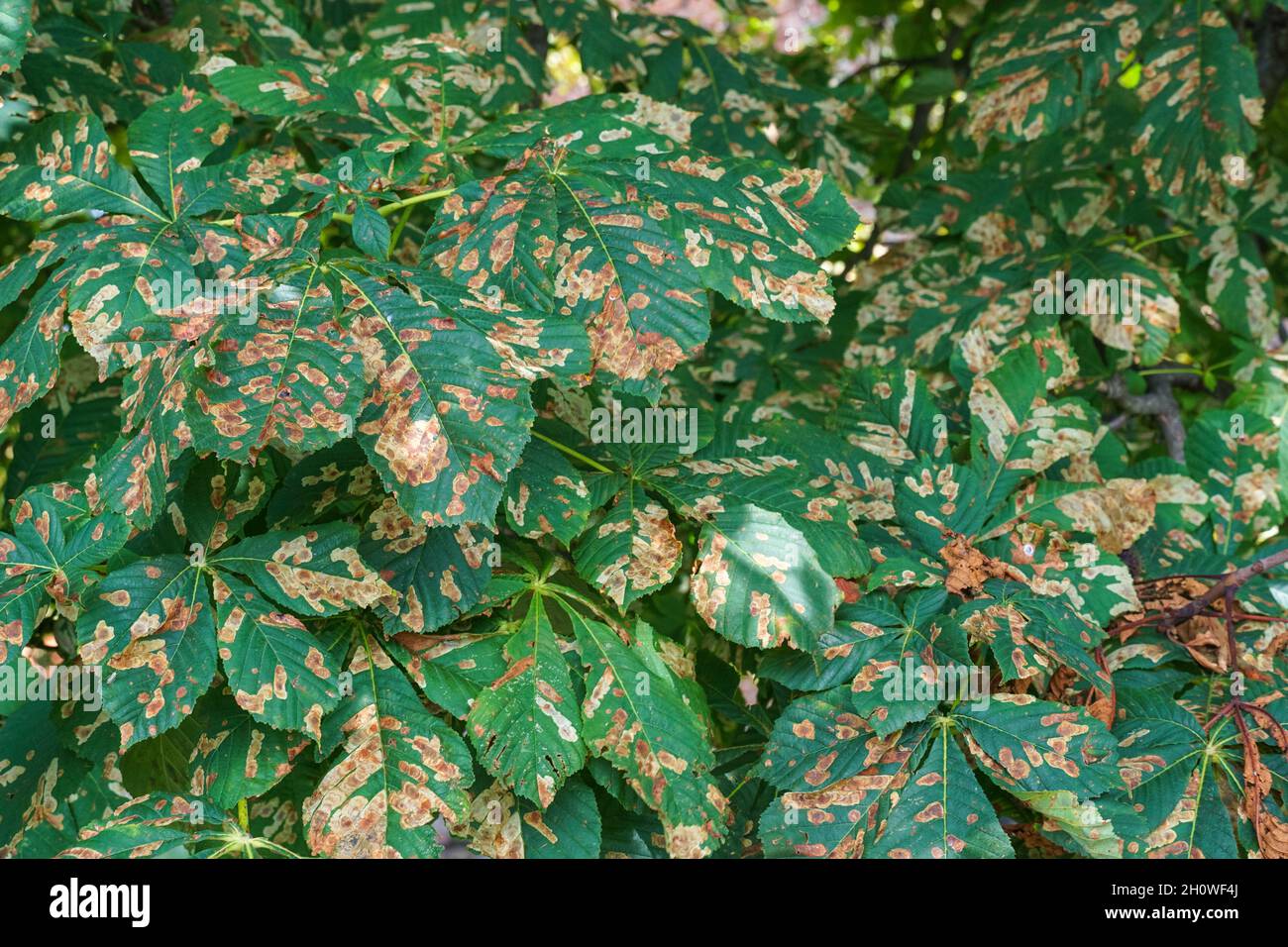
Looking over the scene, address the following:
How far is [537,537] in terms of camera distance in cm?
153

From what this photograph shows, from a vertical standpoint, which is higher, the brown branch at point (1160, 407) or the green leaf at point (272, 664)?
the brown branch at point (1160, 407)

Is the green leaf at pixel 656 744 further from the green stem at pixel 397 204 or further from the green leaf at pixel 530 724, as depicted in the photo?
the green stem at pixel 397 204

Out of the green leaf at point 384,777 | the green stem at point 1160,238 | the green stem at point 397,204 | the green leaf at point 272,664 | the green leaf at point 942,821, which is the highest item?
the green stem at point 1160,238

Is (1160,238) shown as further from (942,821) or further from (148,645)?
(148,645)

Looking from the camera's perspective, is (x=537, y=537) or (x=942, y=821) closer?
(x=942, y=821)

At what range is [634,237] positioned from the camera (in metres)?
1.46

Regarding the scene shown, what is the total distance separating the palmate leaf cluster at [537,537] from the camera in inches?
52.8

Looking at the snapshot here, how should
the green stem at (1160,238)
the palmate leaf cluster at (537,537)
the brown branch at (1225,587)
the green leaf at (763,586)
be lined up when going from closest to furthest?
the palmate leaf cluster at (537,537) → the green leaf at (763,586) → the brown branch at (1225,587) → the green stem at (1160,238)

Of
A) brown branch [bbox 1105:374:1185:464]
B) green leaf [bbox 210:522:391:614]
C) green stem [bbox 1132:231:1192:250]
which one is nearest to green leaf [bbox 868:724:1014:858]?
green leaf [bbox 210:522:391:614]

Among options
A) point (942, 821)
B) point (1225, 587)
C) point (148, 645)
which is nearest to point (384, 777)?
point (148, 645)

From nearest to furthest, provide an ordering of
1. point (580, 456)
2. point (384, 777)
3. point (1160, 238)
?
point (384, 777) < point (580, 456) < point (1160, 238)

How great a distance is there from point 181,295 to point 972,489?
1182mm

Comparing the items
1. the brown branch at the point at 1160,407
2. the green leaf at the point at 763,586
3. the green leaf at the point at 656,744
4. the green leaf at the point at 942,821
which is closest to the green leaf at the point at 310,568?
the green leaf at the point at 656,744

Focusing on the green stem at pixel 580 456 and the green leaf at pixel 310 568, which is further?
the green stem at pixel 580 456
